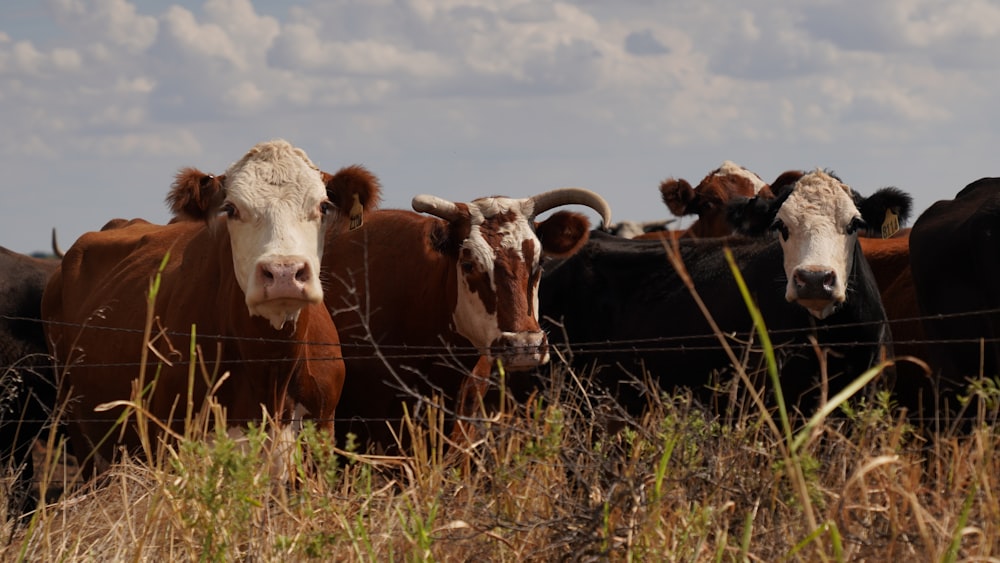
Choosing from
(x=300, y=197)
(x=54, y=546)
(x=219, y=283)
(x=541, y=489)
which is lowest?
(x=54, y=546)

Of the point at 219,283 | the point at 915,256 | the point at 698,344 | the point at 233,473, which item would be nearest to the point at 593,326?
the point at 698,344

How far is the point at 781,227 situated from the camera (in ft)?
25.6

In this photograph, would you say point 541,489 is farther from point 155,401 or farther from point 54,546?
point 155,401

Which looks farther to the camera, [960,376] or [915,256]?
[915,256]

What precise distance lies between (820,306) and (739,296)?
978mm

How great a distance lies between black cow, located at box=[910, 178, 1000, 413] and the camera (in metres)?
7.37

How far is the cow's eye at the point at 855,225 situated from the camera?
7676mm

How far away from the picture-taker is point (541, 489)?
14.3 feet

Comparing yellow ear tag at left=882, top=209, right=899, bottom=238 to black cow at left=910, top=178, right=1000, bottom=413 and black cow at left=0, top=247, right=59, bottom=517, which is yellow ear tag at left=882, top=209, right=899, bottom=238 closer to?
black cow at left=910, top=178, right=1000, bottom=413

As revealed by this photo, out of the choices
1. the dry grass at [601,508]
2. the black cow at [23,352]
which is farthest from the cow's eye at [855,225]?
the black cow at [23,352]

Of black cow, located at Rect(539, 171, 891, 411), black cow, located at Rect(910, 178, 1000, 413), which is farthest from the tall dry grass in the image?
black cow, located at Rect(910, 178, 1000, 413)

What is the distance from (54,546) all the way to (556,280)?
498cm

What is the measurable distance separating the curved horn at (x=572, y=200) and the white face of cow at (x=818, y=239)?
1119mm

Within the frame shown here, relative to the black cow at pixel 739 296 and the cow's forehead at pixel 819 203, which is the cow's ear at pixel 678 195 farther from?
the cow's forehead at pixel 819 203
